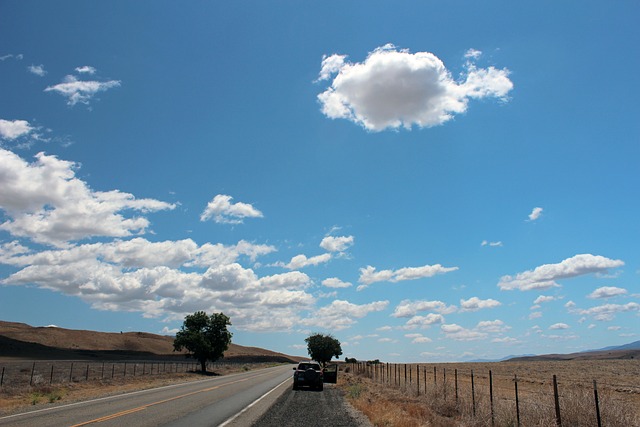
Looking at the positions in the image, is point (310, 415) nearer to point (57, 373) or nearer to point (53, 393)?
point (53, 393)

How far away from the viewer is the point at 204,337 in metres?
64.6

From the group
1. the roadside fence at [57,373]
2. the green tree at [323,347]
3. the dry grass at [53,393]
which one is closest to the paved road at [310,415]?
the dry grass at [53,393]

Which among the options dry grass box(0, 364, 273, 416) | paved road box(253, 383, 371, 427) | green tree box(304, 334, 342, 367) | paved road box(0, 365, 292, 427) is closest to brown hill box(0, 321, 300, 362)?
green tree box(304, 334, 342, 367)

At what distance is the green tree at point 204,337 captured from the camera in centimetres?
6303

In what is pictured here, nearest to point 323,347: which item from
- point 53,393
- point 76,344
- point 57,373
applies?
point 57,373

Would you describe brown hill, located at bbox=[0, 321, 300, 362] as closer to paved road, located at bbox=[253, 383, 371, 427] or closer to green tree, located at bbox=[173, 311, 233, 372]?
green tree, located at bbox=[173, 311, 233, 372]

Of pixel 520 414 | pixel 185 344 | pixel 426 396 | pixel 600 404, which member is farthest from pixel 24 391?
pixel 185 344

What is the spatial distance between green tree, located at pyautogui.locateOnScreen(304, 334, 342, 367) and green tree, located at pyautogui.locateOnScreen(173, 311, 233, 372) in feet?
123

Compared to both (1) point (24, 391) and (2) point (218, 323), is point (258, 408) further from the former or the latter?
(2) point (218, 323)

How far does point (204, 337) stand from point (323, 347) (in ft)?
134

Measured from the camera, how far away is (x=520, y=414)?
13.3 meters

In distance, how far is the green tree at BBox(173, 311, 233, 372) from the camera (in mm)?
63031

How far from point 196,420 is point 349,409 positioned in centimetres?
782

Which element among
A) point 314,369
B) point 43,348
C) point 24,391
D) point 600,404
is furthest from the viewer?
point 43,348
